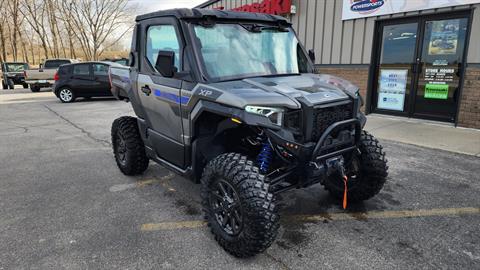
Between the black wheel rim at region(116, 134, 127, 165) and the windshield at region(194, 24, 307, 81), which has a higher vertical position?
the windshield at region(194, 24, 307, 81)

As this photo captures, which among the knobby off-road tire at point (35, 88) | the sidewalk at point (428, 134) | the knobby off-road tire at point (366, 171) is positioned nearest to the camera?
the knobby off-road tire at point (366, 171)

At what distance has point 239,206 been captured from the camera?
9.07 feet

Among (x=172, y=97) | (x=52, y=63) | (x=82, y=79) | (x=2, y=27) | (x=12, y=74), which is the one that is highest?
(x=2, y=27)

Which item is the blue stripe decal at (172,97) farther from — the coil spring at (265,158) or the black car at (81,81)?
the black car at (81,81)

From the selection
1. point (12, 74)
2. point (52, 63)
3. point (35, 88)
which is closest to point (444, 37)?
point (52, 63)

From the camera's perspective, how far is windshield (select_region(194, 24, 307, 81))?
3.28 meters

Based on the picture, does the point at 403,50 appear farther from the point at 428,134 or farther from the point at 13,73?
the point at 13,73

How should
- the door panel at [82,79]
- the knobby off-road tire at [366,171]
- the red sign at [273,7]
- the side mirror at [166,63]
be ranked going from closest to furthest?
the side mirror at [166,63] < the knobby off-road tire at [366,171] < the red sign at [273,7] < the door panel at [82,79]

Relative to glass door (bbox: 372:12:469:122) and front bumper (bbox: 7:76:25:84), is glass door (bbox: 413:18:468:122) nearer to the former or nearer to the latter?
glass door (bbox: 372:12:469:122)

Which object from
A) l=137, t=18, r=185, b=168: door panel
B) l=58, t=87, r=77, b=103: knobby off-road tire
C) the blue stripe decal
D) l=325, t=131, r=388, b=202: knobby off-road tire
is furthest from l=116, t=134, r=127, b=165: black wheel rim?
l=58, t=87, r=77, b=103: knobby off-road tire

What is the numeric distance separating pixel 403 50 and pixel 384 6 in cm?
120

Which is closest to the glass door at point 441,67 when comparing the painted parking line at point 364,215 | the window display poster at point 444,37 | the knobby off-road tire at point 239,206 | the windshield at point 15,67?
the window display poster at point 444,37

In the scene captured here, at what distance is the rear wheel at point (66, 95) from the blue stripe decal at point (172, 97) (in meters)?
12.5

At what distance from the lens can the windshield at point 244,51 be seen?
129 inches
